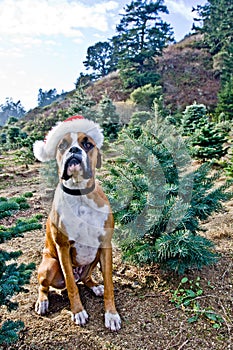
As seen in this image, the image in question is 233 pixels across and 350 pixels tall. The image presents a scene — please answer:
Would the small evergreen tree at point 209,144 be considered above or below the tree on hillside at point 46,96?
below

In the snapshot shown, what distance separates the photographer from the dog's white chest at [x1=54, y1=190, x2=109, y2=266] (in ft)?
6.90

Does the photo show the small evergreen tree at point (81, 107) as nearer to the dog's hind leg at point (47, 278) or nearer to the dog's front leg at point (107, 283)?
the dog's hind leg at point (47, 278)

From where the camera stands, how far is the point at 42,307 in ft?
7.66

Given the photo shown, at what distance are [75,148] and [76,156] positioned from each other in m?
0.07

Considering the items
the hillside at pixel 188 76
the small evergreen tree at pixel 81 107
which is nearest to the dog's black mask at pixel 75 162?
the small evergreen tree at pixel 81 107

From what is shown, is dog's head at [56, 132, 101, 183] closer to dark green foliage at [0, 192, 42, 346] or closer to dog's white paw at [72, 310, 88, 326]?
dark green foliage at [0, 192, 42, 346]

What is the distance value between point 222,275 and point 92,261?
3.91 ft

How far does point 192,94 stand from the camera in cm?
2306

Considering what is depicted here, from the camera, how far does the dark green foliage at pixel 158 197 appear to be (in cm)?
249

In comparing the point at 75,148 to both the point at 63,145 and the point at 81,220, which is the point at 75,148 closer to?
the point at 63,145

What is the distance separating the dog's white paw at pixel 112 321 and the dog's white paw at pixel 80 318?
0.50 feet

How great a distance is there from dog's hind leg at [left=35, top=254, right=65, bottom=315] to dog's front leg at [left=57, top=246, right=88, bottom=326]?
154 mm

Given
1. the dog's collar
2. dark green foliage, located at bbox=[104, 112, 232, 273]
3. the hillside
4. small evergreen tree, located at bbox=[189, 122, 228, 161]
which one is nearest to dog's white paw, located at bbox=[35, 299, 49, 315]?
dark green foliage, located at bbox=[104, 112, 232, 273]

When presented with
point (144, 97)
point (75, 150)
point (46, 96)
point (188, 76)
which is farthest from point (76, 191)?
point (46, 96)
